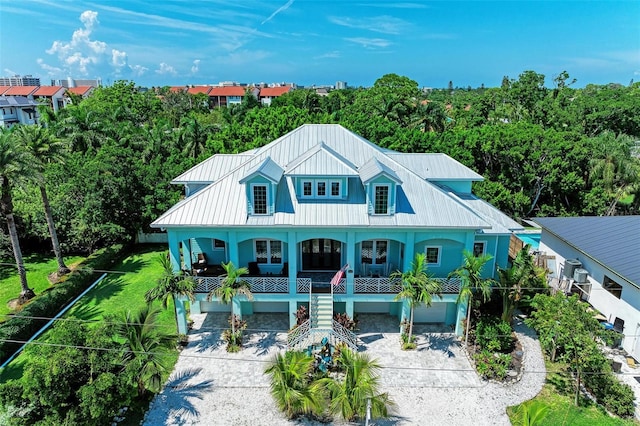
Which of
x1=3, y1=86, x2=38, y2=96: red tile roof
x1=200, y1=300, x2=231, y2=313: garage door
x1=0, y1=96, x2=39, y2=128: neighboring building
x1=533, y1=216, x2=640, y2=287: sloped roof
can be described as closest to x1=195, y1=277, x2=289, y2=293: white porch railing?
x1=200, y1=300, x2=231, y2=313: garage door

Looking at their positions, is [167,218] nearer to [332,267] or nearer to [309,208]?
[309,208]

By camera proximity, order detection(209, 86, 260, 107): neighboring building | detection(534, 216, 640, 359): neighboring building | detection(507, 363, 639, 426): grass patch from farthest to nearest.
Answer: detection(209, 86, 260, 107): neighboring building
detection(534, 216, 640, 359): neighboring building
detection(507, 363, 639, 426): grass patch

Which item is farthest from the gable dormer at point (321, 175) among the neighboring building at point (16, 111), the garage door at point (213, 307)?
the neighboring building at point (16, 111)

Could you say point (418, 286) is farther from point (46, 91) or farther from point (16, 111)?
point (46, 91)

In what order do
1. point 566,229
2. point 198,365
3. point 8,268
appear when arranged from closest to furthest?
point 198,365
point 566,229
point 8,268

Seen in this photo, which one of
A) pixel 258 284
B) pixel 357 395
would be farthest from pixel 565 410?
pixel 258 284

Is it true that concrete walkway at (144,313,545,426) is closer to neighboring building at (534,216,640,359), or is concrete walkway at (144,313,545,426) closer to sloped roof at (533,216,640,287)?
neighboring building at (534,216,640,359)

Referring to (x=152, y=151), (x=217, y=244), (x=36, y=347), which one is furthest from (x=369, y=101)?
(x=36, y=347)
